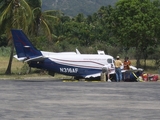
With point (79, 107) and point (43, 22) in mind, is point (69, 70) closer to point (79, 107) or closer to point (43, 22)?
point (43, 22)

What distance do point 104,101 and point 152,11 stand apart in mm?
34771

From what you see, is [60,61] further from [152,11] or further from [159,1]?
[159,1]

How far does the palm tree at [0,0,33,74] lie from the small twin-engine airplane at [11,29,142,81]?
7.81 meters

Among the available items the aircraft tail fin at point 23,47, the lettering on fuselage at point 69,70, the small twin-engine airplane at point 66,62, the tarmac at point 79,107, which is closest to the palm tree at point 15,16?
the aircraft tail fin at point 23,47

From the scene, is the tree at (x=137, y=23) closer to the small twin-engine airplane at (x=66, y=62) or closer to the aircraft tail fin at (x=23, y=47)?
the small twin-engine airplane at (x=66, y=62)

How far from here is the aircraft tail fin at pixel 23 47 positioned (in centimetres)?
3684

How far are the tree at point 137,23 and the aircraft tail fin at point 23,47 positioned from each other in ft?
53.8

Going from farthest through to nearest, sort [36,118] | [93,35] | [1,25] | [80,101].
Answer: [93,35] → [1,25] → [80,101] → [36,118]

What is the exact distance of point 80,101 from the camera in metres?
19.0

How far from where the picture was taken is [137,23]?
5156 cm

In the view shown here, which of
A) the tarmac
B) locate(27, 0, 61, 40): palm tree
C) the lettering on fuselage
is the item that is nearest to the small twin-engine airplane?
the lettering on fuselage

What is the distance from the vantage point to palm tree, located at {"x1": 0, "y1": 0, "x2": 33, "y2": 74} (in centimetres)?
4488

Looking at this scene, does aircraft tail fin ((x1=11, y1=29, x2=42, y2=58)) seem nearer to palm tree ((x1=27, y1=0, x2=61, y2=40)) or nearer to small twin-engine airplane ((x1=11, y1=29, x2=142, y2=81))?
small twin-engine airplane ((x1=11, y1=29, x2=142, y2=81))

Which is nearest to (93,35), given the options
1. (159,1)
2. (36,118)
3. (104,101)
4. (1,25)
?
(159,1)
